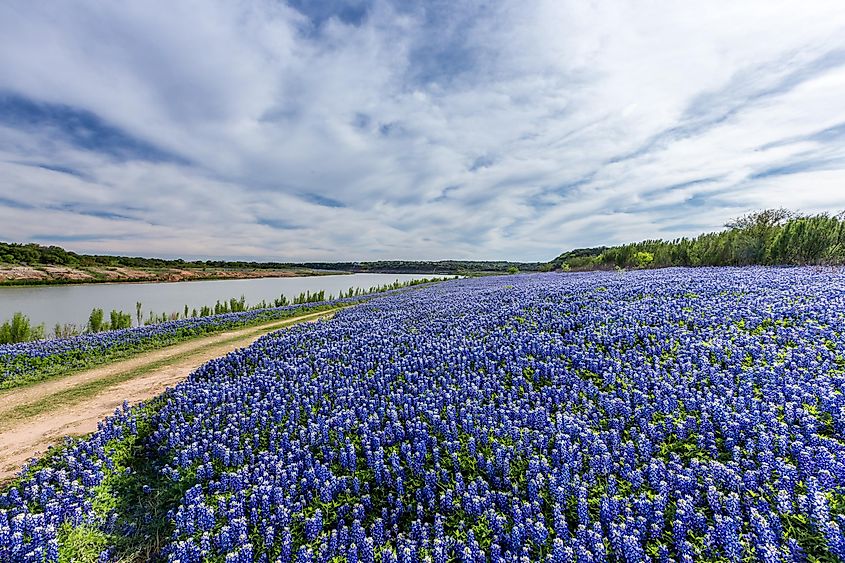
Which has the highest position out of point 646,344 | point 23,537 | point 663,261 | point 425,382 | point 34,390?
point 663,261

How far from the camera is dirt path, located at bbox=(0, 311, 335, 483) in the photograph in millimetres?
6750

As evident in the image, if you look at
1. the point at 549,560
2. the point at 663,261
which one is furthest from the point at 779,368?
the point at 663,261

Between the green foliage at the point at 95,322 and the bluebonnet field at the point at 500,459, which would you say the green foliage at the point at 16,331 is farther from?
the bluebonnet field at the point at 500,459

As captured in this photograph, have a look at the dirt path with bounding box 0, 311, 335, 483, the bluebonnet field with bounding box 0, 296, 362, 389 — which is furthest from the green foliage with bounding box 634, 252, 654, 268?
the dirt path with bounding box 0, 311, 335, 483

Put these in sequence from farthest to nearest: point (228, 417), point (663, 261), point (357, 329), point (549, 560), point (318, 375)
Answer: point (663, 261), point (357, 329), point (318, 375), point (228, 417), point (549, 560)

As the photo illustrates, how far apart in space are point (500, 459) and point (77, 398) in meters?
10.5

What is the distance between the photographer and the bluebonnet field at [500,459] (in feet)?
10.3

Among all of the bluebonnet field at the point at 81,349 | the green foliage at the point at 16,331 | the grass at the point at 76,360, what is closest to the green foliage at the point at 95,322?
the green foliage at the point at 16,331

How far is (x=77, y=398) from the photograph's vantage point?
29.8ft

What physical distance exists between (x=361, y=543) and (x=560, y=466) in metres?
2.08

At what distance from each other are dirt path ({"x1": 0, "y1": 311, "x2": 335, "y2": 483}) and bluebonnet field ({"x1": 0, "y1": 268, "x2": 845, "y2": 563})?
125 centimetres

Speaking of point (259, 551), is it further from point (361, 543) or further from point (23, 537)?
point (23, 537)

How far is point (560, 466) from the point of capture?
3.87 metres

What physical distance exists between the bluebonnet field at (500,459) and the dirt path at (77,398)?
1.25 metres
